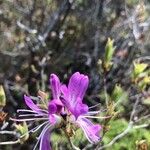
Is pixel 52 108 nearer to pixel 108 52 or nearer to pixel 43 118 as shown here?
pixel 43 118

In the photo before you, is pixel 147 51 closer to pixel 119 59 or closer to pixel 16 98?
pixel 119 59

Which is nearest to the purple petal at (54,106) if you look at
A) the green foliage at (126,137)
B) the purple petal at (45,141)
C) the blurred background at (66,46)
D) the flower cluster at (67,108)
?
the flower cluster at (67,108)

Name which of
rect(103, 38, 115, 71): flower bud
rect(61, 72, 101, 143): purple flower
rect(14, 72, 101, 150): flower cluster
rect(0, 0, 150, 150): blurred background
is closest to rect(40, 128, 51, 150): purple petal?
rect(14, 72, 101, 150): flower cluster

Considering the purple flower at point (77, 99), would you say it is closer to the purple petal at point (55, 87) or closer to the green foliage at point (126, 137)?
the purple petal at point (55, 87)

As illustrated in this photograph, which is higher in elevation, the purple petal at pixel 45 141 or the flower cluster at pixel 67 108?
the flower cluster at pixel 67 108

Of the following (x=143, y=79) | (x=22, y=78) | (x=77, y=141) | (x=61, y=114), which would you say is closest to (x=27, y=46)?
(x=22, y=78)

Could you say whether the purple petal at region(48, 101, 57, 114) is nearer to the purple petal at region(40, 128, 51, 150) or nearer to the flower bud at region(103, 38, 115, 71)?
the purple petal at region(40, 128, 51, 150)
